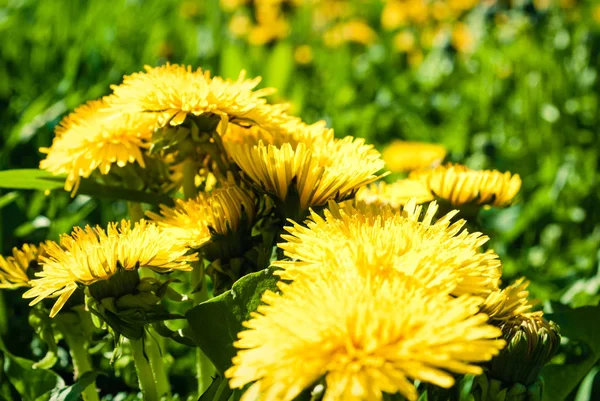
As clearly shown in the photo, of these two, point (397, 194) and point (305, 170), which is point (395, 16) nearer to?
point (397, 194)

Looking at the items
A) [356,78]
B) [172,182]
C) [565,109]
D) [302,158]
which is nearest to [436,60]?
[356,78]

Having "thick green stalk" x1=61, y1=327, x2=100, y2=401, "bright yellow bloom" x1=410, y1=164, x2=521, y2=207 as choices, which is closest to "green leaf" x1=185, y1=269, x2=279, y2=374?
"thick green stalk" x1=61, y1=327, x2=100, y2=401

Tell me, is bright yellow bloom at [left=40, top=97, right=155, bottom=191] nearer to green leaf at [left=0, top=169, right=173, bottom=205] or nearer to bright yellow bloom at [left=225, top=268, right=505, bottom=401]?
green leaf at [left=0, top=169, right=173, bottom=205]

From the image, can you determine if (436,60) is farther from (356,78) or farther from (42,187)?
(42,187)

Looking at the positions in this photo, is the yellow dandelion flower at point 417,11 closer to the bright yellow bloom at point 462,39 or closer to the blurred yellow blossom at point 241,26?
the bright yellow bloom at point 462,39

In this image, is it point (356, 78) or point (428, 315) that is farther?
point (356, 78)

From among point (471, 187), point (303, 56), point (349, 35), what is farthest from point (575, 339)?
point (349, 35)
